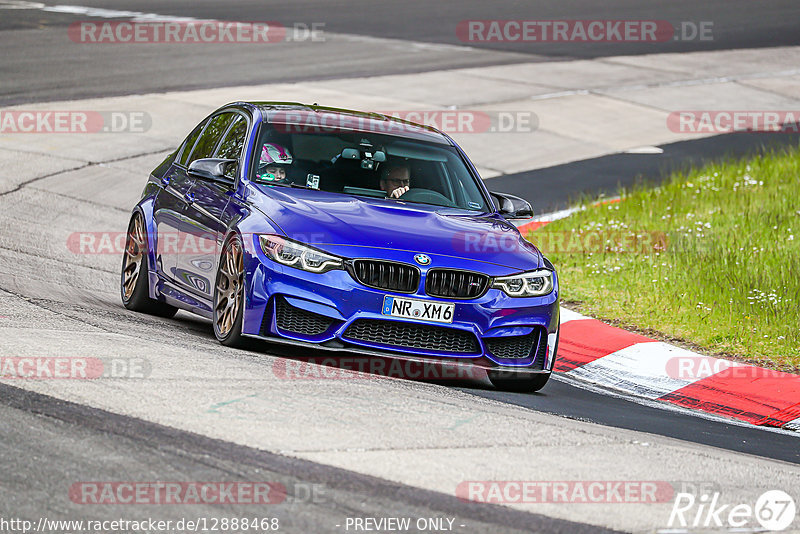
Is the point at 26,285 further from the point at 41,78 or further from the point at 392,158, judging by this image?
the point at 41,78

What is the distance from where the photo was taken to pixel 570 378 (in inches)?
373

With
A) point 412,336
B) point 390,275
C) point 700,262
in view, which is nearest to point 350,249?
point 390,275

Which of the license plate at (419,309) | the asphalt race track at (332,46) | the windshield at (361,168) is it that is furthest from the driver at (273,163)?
the asphalt race track at (332,46)

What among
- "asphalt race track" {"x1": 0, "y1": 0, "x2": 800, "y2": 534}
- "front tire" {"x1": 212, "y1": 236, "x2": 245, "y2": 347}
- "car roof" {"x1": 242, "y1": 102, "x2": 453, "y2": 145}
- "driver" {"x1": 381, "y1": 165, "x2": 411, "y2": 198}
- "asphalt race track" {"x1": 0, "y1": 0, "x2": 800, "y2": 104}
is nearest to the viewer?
"asphalt race track" {"x1": 0, "y1": 0, "x2": 800, "y2": 534}

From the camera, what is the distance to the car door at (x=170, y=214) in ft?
31.0

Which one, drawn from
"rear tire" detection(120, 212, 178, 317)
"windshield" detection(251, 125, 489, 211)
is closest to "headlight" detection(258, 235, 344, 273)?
"windshield" detection(251, 125, 489, 211)

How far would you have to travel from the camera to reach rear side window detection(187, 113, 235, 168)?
998 cm

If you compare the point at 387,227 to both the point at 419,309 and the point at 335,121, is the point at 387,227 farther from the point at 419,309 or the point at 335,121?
the point at 335,121

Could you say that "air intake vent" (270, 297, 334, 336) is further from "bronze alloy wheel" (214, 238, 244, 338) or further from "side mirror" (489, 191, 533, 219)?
"side mirror" (489, 191, 533, 219)

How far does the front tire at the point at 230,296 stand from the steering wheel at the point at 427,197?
1.38 meters

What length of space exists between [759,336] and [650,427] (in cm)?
270

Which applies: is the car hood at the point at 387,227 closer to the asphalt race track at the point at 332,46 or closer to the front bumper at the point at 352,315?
the front bumper at the point at 352,315

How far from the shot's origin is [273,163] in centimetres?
905

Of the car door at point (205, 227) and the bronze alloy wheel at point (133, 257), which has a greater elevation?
the car door at point (205, 227)
